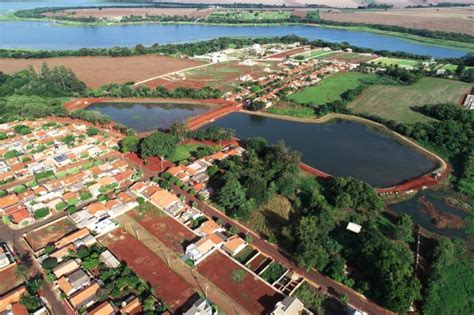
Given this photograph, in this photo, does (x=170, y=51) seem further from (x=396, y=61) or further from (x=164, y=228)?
(x=164, y=228)

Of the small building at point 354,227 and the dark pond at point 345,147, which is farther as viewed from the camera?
the dark pond at point 345,147

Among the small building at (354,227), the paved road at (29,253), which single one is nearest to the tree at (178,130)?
the paved road at (29,253)

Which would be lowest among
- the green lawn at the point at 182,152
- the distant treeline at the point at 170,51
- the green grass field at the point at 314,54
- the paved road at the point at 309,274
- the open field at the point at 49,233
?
the paved road at the point at 309,274

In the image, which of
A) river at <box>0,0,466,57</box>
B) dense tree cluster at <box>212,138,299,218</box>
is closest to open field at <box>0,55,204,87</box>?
river at <box>0,0,466,57</box>

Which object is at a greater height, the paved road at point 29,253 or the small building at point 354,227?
the small building at point 354,227

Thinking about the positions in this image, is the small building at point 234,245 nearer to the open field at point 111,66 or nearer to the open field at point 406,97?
the open field at point 406,97

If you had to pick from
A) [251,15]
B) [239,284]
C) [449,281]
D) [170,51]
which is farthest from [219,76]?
[251,15]
